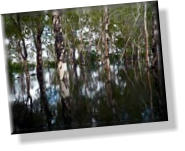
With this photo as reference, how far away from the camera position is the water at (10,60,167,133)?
8.59ft

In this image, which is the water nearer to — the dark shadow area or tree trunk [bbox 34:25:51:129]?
tree trunk [bbox 34:25:51:129]

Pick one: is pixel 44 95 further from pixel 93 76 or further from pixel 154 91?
pixel 154 91

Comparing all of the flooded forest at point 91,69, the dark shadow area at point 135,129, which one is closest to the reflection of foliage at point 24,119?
the flooded forest at point 91,69

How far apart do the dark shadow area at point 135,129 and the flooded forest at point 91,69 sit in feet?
0.49

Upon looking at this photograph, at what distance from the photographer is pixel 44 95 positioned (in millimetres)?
2605

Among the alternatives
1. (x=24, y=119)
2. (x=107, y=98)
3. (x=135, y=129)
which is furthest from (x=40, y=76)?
(x=135, y=129)


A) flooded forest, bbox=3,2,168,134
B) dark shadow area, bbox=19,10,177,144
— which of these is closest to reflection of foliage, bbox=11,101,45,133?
flooded forest, bbox=3,2,168,134

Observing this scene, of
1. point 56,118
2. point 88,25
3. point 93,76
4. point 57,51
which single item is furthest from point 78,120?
point 88,25

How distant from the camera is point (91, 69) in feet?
8.61

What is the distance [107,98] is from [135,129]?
1.15 ft

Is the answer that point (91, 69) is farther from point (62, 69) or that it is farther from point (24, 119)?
point (24, 119)

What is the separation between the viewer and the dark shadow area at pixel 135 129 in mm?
2742

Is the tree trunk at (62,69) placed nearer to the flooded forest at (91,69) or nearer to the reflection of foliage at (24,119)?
the flooded forest at (91,69)

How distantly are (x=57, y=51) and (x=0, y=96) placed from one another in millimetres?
554
